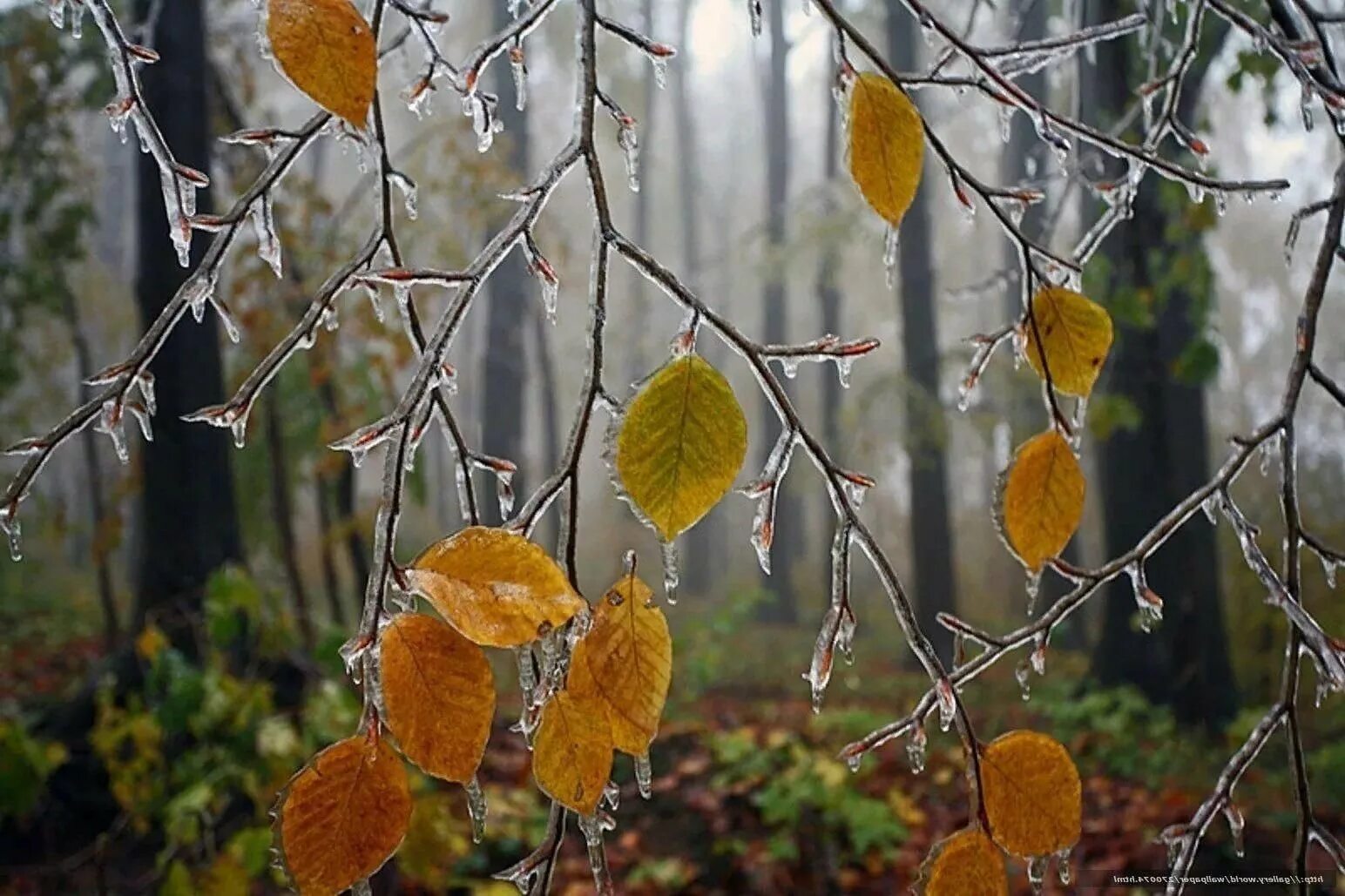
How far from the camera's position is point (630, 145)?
62 cm

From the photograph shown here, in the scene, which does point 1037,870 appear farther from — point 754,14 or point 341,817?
point 754,14

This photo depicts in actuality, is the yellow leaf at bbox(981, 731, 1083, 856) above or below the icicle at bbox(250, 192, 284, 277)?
below

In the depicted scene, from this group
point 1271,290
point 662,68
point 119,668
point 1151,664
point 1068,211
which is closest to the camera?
point 662,68

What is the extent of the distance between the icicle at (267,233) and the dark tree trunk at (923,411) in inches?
274

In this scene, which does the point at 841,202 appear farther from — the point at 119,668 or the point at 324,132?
the point at 324,132

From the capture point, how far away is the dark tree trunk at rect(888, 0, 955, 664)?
7.41m

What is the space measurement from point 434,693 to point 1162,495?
513cm

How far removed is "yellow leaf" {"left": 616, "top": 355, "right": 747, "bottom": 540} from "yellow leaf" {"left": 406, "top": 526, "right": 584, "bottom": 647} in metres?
0.06

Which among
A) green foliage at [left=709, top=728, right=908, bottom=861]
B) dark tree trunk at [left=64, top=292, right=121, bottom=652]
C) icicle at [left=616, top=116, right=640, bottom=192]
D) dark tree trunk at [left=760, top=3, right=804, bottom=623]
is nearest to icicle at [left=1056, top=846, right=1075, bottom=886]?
icicle at [left=616, top=116, right=640, bottom=192]

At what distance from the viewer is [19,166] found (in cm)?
563

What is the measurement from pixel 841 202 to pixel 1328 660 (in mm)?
8630

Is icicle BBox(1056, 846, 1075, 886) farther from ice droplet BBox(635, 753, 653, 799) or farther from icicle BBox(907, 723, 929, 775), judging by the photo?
ice droplet BBox(635, 753, 653, 799)

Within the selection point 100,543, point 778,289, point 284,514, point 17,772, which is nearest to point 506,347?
point 778,289

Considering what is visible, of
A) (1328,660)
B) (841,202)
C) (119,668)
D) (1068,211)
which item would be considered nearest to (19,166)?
(119,668)
